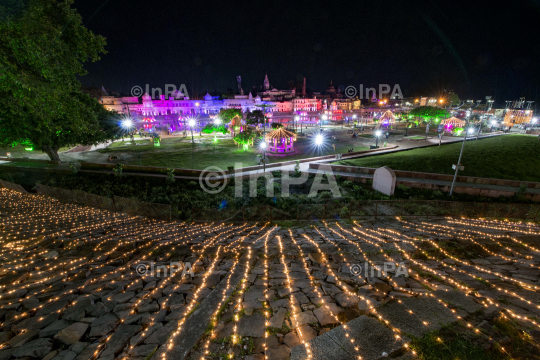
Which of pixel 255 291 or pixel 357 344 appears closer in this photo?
pixel 357 344

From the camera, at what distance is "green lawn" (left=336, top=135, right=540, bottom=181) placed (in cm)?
2017

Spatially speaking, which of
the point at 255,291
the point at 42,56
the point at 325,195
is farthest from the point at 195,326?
the point at 42,56

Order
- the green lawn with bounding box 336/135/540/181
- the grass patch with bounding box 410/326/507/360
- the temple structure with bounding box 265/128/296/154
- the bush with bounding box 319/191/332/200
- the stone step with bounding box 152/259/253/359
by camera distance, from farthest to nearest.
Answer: the temple structure with bounding box 265/128/296/154, the green lawn with bounding box 336/135/540/181, the bush with bounding box 319/191/332/200, the stone step with bounding box 152/259/253/359, the grass patch with bounding box 410/326/507/360

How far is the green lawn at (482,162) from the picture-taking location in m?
20.2

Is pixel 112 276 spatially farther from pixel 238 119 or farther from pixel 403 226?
→ pixel 238 119

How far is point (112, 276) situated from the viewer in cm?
547

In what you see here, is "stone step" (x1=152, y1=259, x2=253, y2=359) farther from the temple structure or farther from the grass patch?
the temple structure

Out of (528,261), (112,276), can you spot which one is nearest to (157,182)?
(112,276)

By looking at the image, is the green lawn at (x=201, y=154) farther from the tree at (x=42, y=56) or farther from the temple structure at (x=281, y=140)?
the tree at (x=42, y=56)

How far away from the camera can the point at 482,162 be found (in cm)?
2267

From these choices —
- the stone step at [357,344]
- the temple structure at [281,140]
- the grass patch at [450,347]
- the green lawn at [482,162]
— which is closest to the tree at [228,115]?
the temple structure at [281,140]

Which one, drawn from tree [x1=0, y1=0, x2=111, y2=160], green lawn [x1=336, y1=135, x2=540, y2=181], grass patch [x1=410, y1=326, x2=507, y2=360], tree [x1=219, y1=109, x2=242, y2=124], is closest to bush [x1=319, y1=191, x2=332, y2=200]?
green lawn [x1=336, y1=135, x2=540, y2=181]

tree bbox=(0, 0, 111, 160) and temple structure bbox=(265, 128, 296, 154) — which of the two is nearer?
tree bbox=(0, 0, 111, 160)

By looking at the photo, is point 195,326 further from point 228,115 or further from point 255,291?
point 228,115
